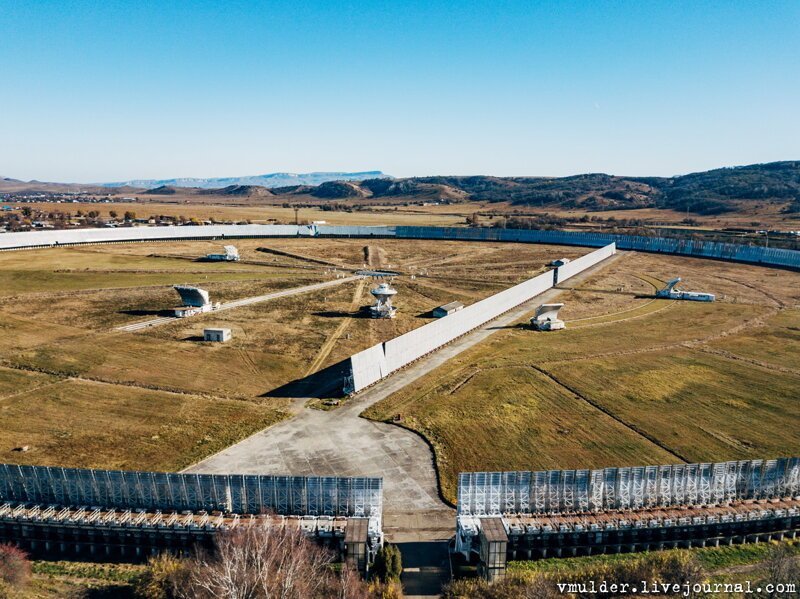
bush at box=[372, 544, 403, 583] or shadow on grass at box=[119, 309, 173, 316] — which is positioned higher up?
shadow on grass at box=[119, 309, 173, 316]

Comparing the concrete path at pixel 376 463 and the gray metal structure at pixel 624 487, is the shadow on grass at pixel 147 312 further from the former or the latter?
the gray metal structure at pixel 624 487

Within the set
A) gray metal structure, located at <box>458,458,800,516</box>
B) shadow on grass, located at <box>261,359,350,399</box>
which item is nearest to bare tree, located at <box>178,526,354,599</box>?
gray metal structure, located at <box>458,458,800,516</box>

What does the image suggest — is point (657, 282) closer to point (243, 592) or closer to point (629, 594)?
point (629, 594)

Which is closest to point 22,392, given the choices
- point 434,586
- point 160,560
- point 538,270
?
point 160,560

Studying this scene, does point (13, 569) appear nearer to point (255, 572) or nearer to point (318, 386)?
point (255, 572)

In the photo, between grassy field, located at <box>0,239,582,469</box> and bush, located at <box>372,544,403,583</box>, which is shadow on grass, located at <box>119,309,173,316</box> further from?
bush, located at <box>372,544,403,583</box>

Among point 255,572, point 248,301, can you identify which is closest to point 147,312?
point 248,301

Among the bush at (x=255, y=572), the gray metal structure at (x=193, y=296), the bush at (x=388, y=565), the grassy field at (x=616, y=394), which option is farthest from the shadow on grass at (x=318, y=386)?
the gray metal structure at (x=193, y=296)
